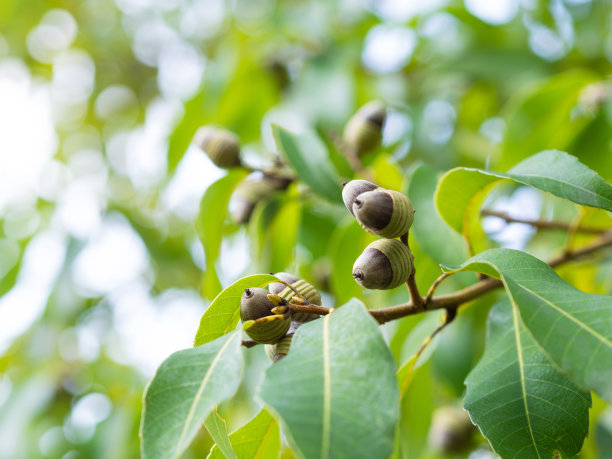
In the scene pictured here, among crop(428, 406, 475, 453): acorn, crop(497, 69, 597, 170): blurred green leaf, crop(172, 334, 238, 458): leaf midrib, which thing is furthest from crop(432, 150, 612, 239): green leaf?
crop(428, 406, 475, 453): acorn

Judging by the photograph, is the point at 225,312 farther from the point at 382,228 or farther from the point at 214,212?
the point at 214,212

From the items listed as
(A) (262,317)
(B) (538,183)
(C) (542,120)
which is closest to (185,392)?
(A) (262,317)

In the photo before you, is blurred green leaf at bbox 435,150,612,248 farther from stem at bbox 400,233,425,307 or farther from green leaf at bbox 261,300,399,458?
green leaf at bbox 261,300,399,458

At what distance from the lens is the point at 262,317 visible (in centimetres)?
79

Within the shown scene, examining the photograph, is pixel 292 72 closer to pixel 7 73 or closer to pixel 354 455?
pixel 354 455

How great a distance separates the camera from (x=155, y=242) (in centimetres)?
264

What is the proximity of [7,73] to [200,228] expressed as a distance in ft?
9.33

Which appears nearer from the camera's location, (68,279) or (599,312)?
(599,312)

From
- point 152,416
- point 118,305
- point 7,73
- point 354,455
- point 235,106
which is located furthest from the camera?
point 7,73

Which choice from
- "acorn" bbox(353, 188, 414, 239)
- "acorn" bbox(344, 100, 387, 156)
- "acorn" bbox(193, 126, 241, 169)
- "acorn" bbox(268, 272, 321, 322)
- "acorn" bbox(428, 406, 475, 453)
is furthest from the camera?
"acorn" bbox(428, 406, 475, 453)

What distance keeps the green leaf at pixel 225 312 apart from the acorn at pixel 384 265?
0.15 meters

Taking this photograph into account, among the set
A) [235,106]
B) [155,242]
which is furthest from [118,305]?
[235,106]

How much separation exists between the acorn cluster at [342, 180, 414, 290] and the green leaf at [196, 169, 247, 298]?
640 millimetres

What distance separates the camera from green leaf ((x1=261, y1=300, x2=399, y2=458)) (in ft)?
1.90
